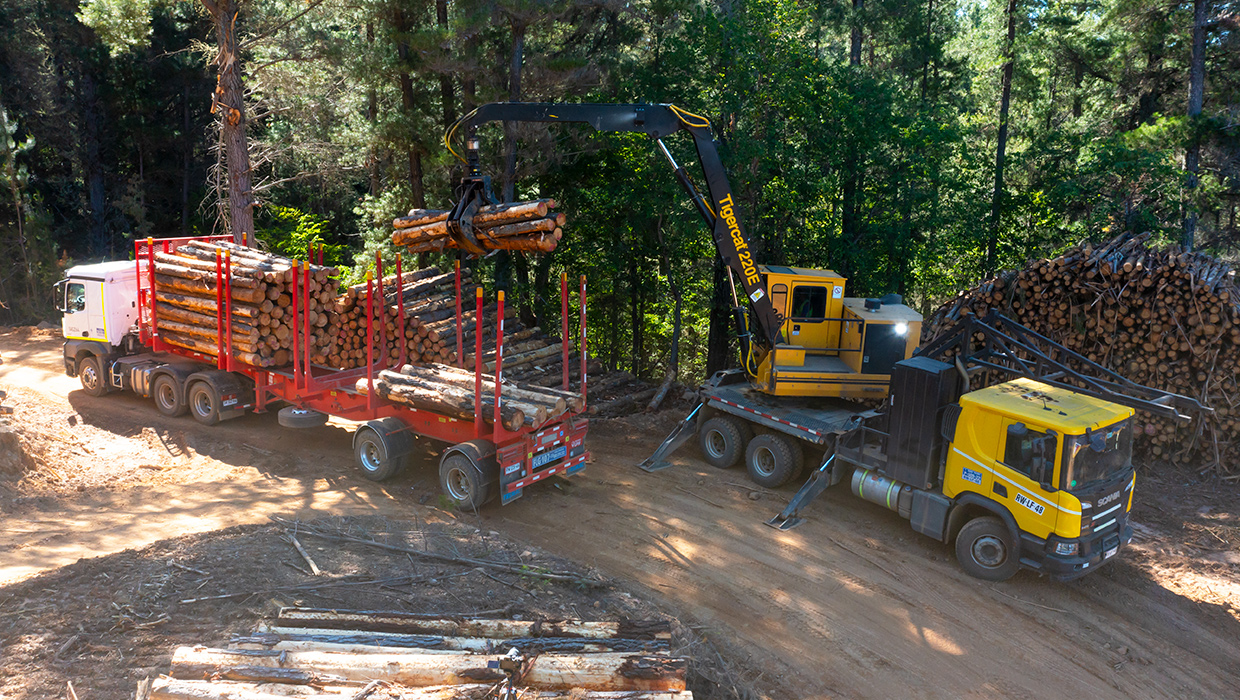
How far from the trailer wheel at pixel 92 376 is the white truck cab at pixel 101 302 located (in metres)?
0.44

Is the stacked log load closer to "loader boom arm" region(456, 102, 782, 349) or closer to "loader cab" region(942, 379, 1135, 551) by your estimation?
"loader cab" region(942, 379, 1135, 551)

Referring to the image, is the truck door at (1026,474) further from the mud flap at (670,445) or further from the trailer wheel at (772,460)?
the mud flap at (670,445)

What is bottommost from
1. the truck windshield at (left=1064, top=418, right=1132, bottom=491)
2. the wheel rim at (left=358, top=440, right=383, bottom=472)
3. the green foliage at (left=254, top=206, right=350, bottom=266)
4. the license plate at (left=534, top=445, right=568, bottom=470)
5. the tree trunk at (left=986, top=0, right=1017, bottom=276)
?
the wheel rim at (left=358, top=440, right=383, bottom=472)

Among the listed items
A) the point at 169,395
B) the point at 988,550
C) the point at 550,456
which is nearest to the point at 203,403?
the point at 169,395

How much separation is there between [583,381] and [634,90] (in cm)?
913

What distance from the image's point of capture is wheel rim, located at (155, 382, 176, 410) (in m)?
15.6

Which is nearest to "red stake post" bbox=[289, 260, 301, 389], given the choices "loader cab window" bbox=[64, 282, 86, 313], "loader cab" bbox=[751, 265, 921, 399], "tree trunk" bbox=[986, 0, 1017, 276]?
"loader cab window" bbox=[64, 282, 86, 313]

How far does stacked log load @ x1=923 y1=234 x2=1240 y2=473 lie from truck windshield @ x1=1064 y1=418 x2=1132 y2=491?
331cm

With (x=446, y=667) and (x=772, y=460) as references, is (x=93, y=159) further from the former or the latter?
(x=446, y=667)

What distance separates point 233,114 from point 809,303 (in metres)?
13.7

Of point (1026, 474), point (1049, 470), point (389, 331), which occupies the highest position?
point (389, 331)

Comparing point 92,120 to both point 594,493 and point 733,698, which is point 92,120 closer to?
point 594,493

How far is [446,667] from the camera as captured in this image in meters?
6.27

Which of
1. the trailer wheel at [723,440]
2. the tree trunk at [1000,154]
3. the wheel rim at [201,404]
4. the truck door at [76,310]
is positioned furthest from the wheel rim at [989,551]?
the truck door at [76,310]
